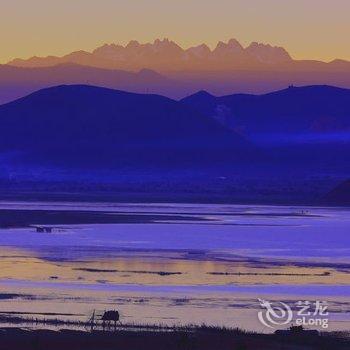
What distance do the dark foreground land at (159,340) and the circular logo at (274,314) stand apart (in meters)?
2.06

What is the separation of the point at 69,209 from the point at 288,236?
32.5m

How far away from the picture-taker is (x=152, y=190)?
164m

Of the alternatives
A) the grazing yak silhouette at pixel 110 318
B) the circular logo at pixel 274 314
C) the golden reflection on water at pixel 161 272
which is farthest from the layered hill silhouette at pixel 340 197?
the grazing yak silhouette at pixel 110 318

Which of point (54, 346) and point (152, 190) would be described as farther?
point (152, 190)

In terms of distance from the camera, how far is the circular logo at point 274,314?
31.6 m

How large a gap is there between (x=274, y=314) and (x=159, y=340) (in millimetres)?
A: 5250

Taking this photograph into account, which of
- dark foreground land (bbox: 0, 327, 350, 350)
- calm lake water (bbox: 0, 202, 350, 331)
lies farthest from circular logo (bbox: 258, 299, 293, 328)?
dark foreground land (bbox: 0, 327, 350, 350)

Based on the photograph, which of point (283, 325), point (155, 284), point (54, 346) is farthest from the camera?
point (155, 284)

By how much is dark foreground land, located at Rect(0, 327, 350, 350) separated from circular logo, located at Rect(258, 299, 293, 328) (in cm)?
206

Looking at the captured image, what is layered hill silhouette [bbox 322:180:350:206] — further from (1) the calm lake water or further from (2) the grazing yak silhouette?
(2) the grazing yak silhouette

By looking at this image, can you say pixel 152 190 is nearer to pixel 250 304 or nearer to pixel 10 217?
pixel 10 217

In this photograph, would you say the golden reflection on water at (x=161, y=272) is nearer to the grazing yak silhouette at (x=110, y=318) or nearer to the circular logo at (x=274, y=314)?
the circular logo at (x=274, y=314)

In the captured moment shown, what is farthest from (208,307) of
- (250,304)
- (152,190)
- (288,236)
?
(152,190)

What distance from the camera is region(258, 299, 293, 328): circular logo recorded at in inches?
1245
